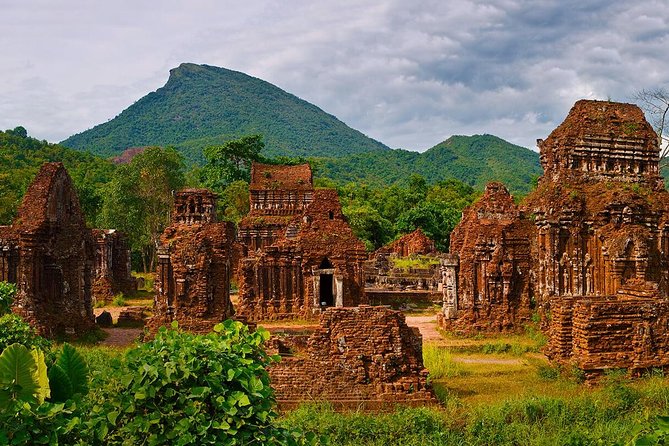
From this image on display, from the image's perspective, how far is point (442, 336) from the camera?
21375mm

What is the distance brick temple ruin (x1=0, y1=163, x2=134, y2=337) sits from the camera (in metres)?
19.0

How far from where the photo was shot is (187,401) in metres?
5.54

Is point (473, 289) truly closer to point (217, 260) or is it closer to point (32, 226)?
point (217, 260)

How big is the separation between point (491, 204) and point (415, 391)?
469 inches

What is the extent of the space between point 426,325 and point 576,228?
6784 millimetres

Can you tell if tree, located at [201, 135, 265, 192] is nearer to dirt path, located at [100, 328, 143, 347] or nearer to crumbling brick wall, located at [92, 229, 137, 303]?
crumbling brick wall, located at [92, 229, 137, 303]

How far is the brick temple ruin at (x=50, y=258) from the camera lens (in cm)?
1898

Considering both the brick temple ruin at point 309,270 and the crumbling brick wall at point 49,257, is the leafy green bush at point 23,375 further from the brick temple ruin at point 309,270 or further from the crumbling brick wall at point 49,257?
the brick temple ruin at point 309,270

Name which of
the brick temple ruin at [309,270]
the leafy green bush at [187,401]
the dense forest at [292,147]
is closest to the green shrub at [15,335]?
the leafy green bush at [187,401]

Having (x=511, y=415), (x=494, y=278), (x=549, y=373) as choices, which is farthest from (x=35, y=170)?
(x=511, y=415)

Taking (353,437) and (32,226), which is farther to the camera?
(32,226)

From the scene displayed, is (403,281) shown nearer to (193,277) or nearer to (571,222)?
(571,222)

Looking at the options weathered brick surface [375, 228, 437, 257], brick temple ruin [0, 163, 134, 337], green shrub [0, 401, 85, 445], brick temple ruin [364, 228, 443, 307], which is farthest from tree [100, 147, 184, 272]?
green shrub [0, 401, 85, 445]

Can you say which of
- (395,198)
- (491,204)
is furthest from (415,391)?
(395,198)
